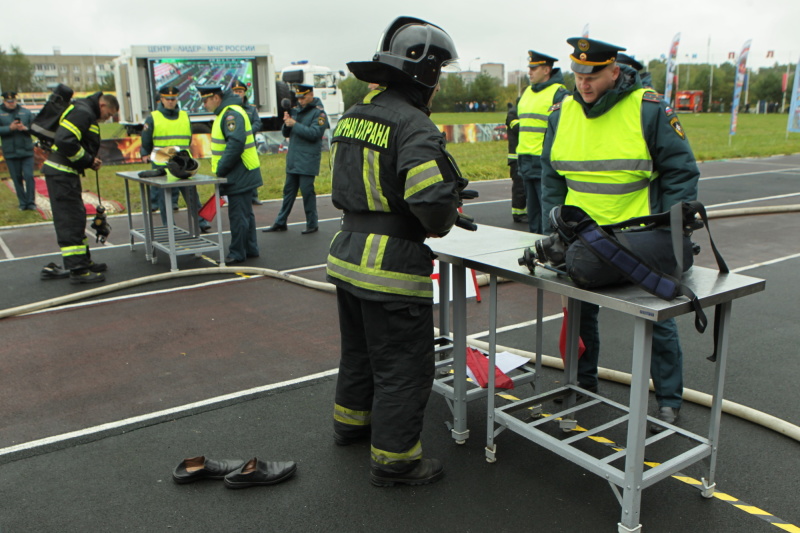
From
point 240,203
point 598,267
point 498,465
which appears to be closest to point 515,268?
point 598,267

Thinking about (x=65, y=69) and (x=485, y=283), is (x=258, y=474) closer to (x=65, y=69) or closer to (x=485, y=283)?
(x=485, y=283)

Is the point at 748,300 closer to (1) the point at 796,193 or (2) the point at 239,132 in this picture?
(2) the point at 239,132

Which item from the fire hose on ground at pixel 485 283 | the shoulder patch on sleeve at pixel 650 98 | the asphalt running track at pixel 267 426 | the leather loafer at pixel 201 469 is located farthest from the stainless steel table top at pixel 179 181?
the shoulder patch on sleeve at pixel 650 98

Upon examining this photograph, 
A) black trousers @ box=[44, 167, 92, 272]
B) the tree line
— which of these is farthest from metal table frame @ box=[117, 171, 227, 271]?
the tree line

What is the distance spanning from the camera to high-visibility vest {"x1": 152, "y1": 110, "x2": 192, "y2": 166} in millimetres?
9352

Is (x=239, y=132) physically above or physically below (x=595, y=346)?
above

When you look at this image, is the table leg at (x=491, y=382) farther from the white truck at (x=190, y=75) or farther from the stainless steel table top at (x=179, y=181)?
the white truck at (x=190, y=75)

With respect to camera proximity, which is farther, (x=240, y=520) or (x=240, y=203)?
(x=240, y=203)

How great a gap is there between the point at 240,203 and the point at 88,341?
2.96 meters

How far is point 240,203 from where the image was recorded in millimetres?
7945

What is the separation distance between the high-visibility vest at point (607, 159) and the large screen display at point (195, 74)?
18132 mm

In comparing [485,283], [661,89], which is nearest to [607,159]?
[485,283]

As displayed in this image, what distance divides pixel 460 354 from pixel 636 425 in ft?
3.66

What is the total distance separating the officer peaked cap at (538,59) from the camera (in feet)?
25.0
